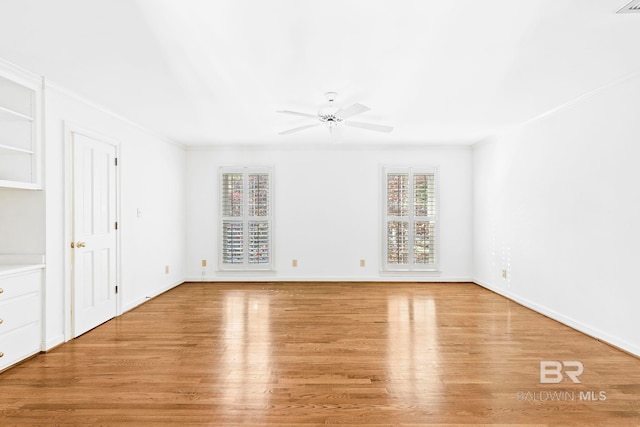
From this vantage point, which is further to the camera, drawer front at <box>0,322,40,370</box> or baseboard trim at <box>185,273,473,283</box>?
baseboard trim at <box>185,273,473,283</box>

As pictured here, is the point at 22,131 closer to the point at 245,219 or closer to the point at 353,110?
the point at 353,110

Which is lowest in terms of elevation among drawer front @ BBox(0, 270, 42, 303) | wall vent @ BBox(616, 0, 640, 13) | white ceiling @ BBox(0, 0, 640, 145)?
drawer front @ BBox(0, 270, 42, 303)

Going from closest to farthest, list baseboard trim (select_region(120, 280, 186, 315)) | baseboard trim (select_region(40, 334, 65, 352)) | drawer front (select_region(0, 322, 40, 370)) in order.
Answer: drawer front (select_region(0, 322, 40, 370)) → baseboard trim (select_region(40, 334, 65, 352)) → baseboard trim (select_region(120, 280, 186, 315))

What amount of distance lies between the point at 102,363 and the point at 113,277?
4.81 feet

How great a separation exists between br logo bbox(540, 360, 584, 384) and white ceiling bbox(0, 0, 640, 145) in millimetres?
2412

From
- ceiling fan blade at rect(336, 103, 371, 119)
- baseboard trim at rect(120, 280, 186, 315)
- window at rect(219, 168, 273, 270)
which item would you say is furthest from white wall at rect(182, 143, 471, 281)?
ceiling fan blade at rect(336, 103, 371, 119)

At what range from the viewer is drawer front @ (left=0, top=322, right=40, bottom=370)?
256cm

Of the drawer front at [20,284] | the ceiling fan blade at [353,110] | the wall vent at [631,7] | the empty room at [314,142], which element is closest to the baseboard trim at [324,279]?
the empty room at [314,142]

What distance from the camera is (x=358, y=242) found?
595cm

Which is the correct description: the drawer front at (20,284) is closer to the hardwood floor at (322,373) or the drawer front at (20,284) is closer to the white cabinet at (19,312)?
the white cabinet at (19,312)

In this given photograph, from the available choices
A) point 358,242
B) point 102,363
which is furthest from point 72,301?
point 358,242

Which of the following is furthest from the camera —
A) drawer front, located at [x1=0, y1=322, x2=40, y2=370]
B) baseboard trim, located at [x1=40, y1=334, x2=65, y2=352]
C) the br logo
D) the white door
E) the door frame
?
Result: the white door

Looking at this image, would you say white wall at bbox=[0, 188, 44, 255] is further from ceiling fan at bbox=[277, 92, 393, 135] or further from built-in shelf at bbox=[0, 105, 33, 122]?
ceiling fan at bbox=[277, 92, 393, 135]

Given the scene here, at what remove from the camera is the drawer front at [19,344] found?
2.56 meters
